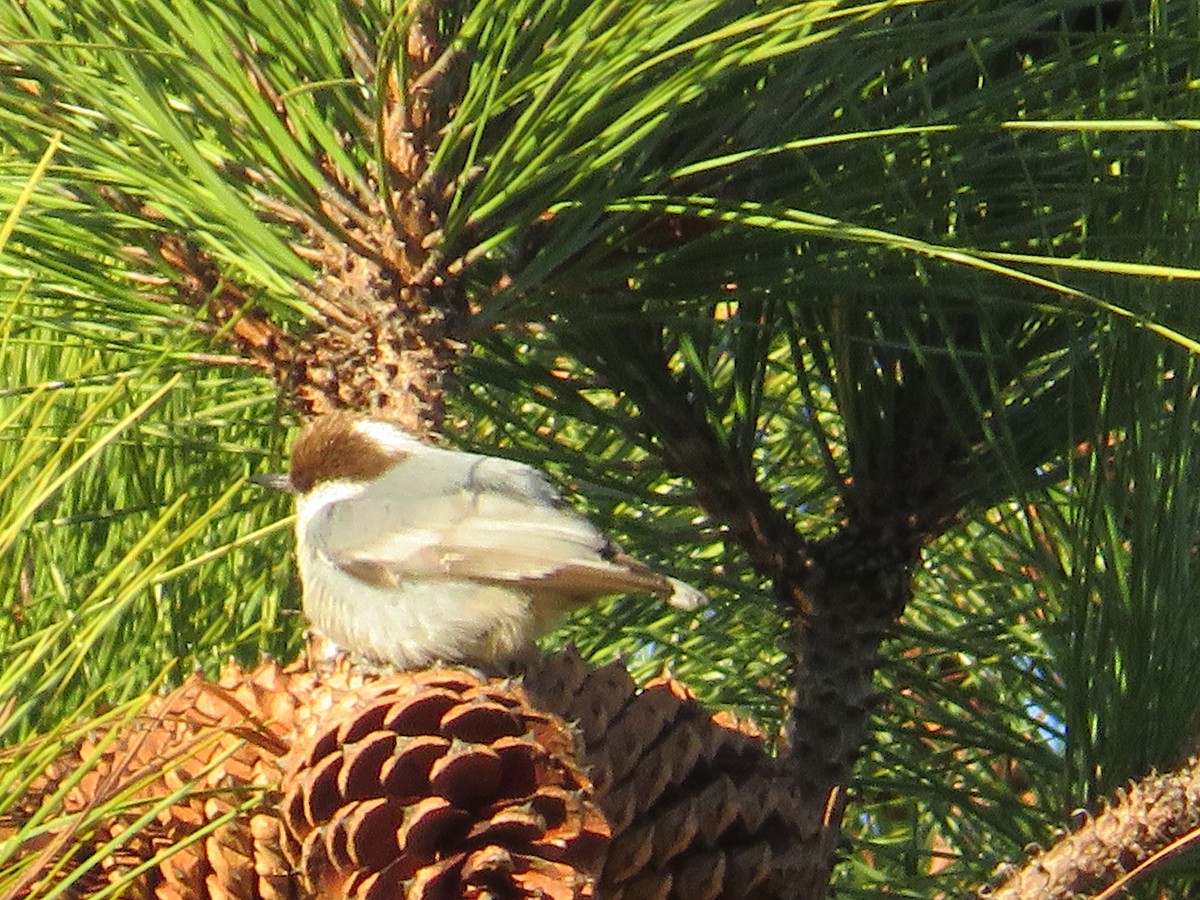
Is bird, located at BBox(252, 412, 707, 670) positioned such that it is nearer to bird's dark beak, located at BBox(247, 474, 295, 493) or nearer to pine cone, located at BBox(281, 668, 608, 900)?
bird's dark beak, located at BBox(247, 474, 295, 493)

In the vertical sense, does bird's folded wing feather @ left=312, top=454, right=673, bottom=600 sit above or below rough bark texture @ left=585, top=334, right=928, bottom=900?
below

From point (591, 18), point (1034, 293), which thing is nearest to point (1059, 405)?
point (1034, 293)

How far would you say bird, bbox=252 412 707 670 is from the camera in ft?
5.36

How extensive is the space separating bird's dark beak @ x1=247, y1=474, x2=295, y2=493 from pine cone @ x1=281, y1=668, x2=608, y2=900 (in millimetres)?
437

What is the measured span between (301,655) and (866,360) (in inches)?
21.9

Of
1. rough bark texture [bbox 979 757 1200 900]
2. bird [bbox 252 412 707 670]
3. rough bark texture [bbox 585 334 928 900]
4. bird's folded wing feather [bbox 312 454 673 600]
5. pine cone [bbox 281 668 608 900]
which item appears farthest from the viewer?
bird's folded wing feather [bbox 312 454 673 600]

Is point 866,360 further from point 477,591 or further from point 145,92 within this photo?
point 145,92

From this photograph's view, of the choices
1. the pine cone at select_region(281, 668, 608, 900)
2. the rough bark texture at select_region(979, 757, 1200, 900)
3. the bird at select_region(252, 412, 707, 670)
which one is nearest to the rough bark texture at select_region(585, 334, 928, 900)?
the bird at select_region(252, 412, 707, 670)

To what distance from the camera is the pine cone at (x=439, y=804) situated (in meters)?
1.00

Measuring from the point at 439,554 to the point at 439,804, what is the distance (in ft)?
2.97

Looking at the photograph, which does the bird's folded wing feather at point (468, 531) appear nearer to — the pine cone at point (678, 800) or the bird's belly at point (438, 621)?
the bird's belly at point (438, 621)

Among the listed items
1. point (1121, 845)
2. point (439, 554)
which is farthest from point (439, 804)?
point (439, 554)

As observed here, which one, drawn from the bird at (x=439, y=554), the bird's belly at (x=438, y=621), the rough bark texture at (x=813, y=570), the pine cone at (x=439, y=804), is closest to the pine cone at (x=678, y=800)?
the pine cone at (x=439, y=804)

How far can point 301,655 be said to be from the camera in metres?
1.42
